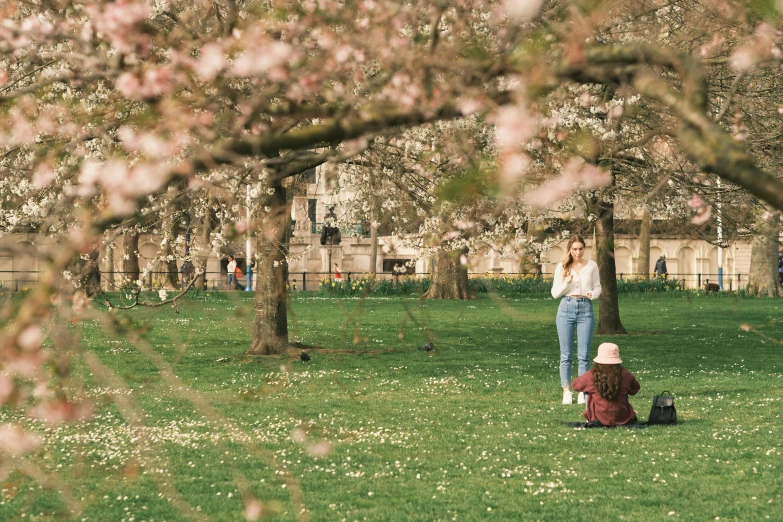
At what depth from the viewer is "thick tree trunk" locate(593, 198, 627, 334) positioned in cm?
1977

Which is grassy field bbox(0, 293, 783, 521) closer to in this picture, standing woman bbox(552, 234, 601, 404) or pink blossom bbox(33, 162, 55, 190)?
standing woman bbox(552, 234, 601, 404)

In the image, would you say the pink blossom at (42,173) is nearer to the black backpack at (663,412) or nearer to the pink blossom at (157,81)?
the pink blossom at (157,81)

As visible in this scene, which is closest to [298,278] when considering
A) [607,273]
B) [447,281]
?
[447,281]

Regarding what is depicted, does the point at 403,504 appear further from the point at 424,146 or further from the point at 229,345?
the point at 229,345

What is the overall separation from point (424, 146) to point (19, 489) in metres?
8.47

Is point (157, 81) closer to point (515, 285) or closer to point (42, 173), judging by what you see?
point (42, 173)

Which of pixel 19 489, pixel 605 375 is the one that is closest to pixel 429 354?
pixel 605 375

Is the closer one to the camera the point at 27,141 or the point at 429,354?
the point at 27,141

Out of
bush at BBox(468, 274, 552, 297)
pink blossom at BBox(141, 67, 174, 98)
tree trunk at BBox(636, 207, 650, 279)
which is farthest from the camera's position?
Answer: tree trunk at BBox(636, 207, 650, 279)

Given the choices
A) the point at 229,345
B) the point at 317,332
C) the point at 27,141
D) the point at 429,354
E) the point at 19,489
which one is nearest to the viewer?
the point at 19,489

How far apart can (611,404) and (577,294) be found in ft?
4.95

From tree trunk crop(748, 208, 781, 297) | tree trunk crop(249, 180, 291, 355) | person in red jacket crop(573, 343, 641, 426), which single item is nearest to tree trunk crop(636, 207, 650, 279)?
tree trunk crop(748, 208, 781, 297)

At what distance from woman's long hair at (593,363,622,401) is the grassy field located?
0.41 meters

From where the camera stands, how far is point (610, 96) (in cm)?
1686
